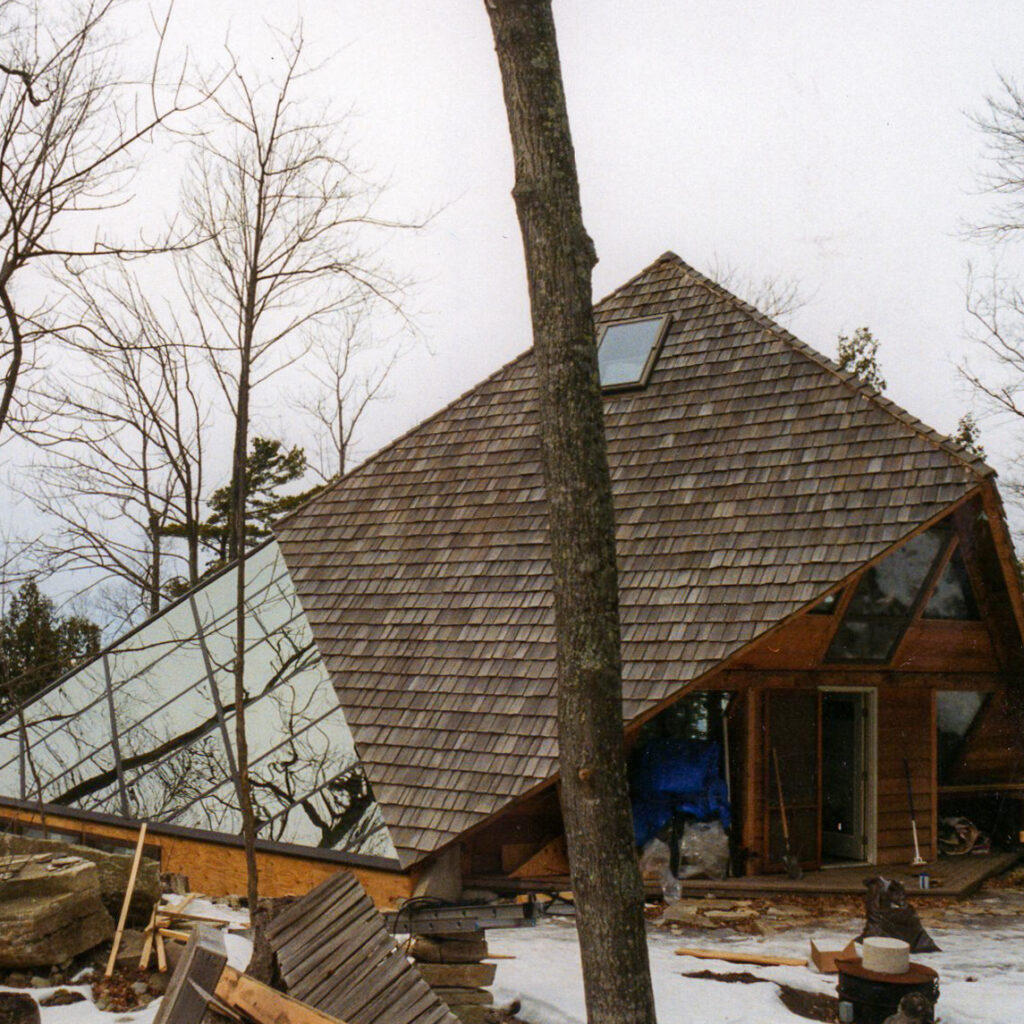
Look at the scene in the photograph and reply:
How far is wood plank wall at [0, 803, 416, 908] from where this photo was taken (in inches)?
335

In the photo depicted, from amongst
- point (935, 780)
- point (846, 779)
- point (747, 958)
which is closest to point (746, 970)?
point (747, 958)

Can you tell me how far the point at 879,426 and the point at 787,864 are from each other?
3857mm

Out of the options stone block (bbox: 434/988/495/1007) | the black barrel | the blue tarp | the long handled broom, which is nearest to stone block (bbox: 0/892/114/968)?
stone block (bbox: 434/988/495/1007)

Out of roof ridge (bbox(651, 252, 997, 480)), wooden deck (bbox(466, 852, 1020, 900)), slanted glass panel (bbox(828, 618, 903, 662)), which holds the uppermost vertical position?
roof ridge (bbox(651, 252, 997, 480))

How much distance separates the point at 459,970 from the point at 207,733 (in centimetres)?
537

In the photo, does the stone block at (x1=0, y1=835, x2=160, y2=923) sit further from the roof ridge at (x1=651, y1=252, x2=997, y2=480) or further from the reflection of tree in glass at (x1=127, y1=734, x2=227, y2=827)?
the roof ridge at (x1=651, y1=252, x2=997, y2=480)

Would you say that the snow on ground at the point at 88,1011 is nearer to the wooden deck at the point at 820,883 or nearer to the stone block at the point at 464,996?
the stone block at the point at 464,996

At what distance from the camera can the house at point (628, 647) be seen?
29.1ft

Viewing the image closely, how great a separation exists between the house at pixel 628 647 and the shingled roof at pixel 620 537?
29 mm

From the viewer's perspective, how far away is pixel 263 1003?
4.78 meters

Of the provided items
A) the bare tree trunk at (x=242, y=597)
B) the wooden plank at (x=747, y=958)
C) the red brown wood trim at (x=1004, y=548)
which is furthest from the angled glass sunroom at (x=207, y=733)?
the red brown wood trim at (x=1004, y=548)

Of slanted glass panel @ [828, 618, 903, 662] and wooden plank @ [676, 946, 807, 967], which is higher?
slanted glass panel @ [828, 618, 903, 662]

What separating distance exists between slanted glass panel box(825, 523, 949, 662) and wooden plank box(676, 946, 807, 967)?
3.64 m

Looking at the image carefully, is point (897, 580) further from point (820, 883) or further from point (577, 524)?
point (577, 524)
